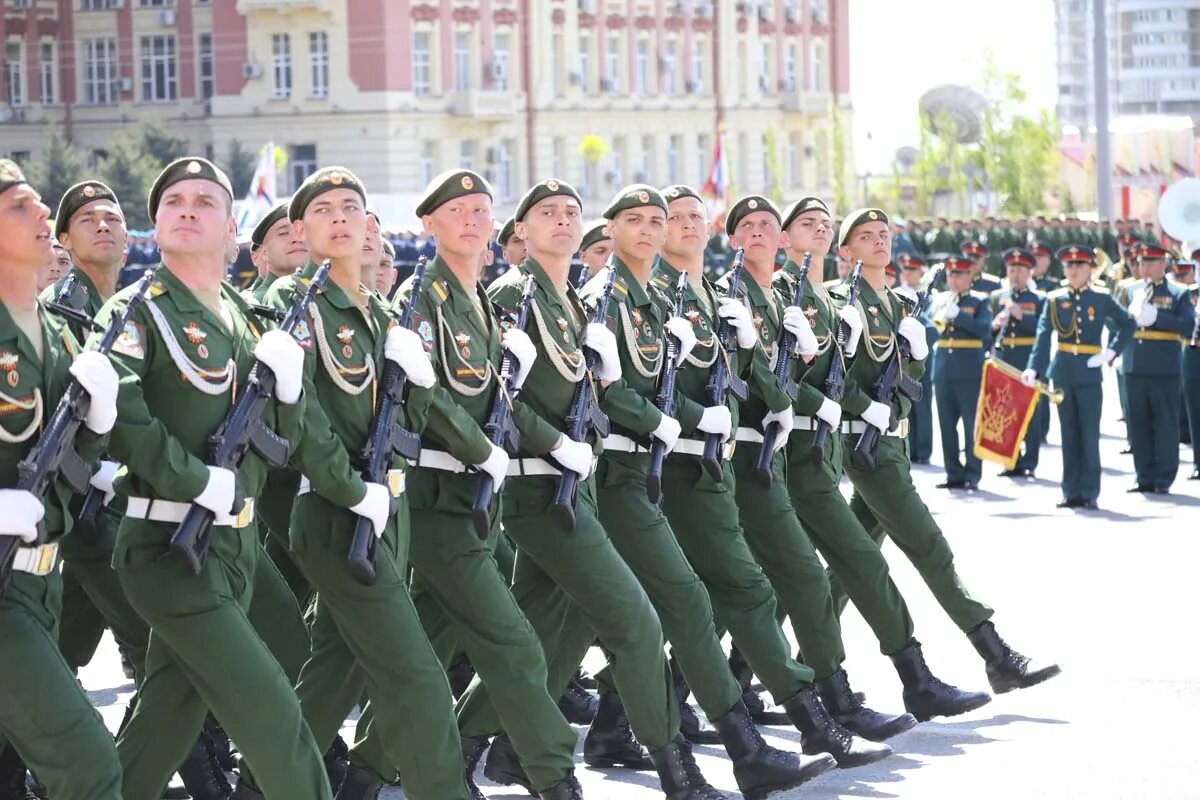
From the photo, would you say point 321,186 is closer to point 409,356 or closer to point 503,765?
point 409,356

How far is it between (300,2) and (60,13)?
8.11m

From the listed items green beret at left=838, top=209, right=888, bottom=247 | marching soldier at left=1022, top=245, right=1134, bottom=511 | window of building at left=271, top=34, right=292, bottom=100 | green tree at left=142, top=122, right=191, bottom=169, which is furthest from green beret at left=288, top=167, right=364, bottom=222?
window of building at left=271, top=34, right=292, bottom=100

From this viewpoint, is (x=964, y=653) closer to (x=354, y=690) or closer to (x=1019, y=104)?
(x=354, y=690)

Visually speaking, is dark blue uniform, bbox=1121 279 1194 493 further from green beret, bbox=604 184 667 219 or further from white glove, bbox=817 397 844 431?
green beret, bbox=604 184 667 219

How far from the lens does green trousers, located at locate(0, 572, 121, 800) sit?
605cm

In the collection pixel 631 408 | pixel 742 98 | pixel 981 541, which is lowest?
pixel 981 541

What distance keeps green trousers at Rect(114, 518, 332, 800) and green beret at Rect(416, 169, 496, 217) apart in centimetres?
162

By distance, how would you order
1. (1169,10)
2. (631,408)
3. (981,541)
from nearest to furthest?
1. (631,408)
2. (981,541)
3. (1169,10)

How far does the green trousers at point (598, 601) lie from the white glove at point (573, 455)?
4.4 inches

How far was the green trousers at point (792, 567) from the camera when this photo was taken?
9.06 m

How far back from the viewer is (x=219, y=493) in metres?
6.32

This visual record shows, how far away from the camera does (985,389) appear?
17.5 m

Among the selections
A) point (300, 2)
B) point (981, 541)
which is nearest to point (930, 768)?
point (981, 541)

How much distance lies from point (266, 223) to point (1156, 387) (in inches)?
384
